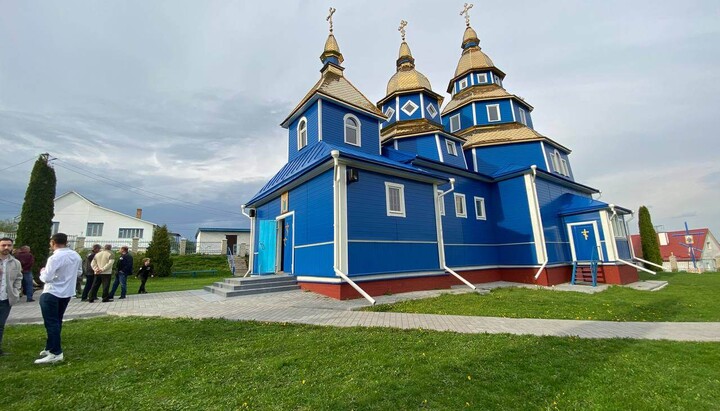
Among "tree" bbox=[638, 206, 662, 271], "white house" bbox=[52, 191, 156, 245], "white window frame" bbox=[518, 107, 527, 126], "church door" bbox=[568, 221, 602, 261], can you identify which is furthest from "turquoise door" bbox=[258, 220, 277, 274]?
"tree" bbox=[638, 206, 662, 271]

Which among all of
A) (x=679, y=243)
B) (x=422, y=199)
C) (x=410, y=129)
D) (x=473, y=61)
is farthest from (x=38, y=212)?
(x=679, y=243)

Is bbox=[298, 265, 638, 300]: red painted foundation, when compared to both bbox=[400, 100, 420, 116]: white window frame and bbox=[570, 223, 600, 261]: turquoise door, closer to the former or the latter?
bbox=[570, 223, 600, 261]: turquoise door

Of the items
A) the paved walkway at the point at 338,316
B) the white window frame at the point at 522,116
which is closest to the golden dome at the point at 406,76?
the white window frame at the point at 522,116

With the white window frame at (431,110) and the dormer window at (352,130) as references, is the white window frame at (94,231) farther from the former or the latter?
the white window frame at (431,110)

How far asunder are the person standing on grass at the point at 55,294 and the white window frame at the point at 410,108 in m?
16.0

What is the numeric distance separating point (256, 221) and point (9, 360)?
10.6 metres

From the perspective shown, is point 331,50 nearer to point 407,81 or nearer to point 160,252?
point 407,81

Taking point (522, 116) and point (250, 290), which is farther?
point (522, 116)

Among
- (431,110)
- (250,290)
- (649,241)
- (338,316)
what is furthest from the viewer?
(649,241)

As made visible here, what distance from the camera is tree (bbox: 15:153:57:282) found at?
42.4 ft

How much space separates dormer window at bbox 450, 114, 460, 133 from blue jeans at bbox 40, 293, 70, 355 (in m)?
20.1

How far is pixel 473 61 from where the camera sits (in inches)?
848

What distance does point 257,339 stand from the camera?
196 inches

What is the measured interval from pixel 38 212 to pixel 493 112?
23.5 metres
